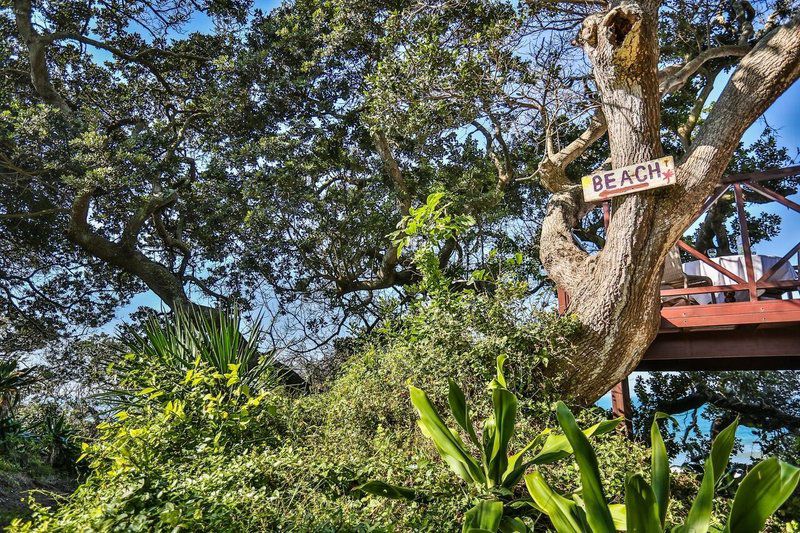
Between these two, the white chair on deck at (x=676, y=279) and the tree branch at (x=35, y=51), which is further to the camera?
the tree branch at (x=35, y=51)

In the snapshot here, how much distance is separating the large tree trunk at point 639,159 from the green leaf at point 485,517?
87.6 inches

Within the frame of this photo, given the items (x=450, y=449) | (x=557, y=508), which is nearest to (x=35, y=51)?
(x=450, y=449)

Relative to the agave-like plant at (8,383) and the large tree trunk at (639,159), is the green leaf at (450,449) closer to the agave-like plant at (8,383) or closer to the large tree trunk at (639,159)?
the large tree trunk at (639,159)

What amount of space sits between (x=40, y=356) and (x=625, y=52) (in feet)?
37.0

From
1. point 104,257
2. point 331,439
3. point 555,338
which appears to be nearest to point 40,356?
point 104,257

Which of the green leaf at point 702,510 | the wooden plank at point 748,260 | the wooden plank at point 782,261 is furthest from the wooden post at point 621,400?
the green leaf at point 702,510

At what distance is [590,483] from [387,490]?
1.29 meters

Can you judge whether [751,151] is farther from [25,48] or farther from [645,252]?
[25,48]

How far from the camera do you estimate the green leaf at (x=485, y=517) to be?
7.38ft

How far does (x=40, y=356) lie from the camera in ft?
32.2

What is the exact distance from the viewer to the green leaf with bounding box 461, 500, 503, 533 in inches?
88.6

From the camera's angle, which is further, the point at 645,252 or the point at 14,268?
the point at 14,268

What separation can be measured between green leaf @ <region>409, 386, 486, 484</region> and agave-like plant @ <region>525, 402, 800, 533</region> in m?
0.62

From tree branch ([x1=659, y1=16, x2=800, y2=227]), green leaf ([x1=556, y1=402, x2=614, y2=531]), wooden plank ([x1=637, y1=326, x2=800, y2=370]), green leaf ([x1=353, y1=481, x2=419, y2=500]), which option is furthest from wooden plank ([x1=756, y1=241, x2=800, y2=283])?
green leaf ([x1=353, y1=481, x2=419, y2=500])
